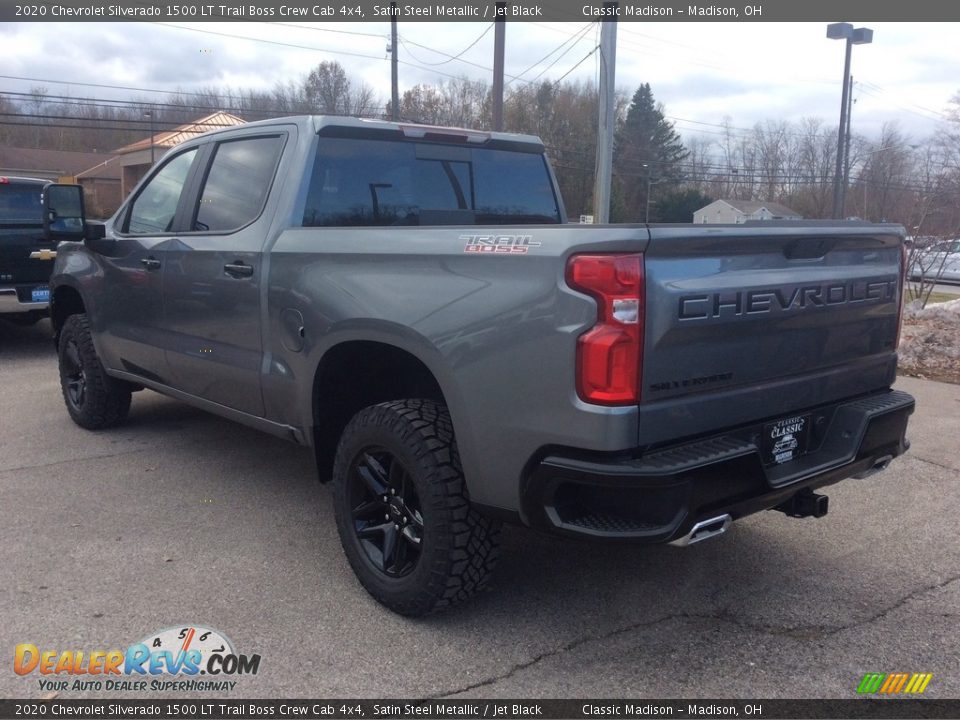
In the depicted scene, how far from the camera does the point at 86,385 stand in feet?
19.6

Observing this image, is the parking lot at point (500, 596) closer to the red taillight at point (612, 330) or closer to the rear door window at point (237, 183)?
the red taillight at point (612, 330)

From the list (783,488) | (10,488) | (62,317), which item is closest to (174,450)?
(10,488)

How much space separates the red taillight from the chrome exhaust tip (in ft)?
1.59

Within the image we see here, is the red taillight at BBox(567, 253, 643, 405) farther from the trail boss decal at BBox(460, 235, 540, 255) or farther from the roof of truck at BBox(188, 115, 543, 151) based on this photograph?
the roof of truck at BBox(188, 115, 543, 151)

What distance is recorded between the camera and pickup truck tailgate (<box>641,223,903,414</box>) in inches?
106

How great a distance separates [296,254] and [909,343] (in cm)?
826

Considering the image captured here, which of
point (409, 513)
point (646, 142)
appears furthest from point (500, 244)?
point (646, 142)

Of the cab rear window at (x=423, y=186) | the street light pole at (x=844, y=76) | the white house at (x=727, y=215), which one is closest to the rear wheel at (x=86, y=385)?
the cab rear window at (x=423, y=186)

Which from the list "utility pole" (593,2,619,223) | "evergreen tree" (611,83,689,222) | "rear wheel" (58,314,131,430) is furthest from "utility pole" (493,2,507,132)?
"rear wheel" (58,314,131,430)

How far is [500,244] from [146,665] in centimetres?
199

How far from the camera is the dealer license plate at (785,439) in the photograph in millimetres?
3084

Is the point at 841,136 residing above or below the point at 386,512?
above

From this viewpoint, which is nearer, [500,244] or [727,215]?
A: [500,244]

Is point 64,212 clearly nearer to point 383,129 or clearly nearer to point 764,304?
point 383,129
